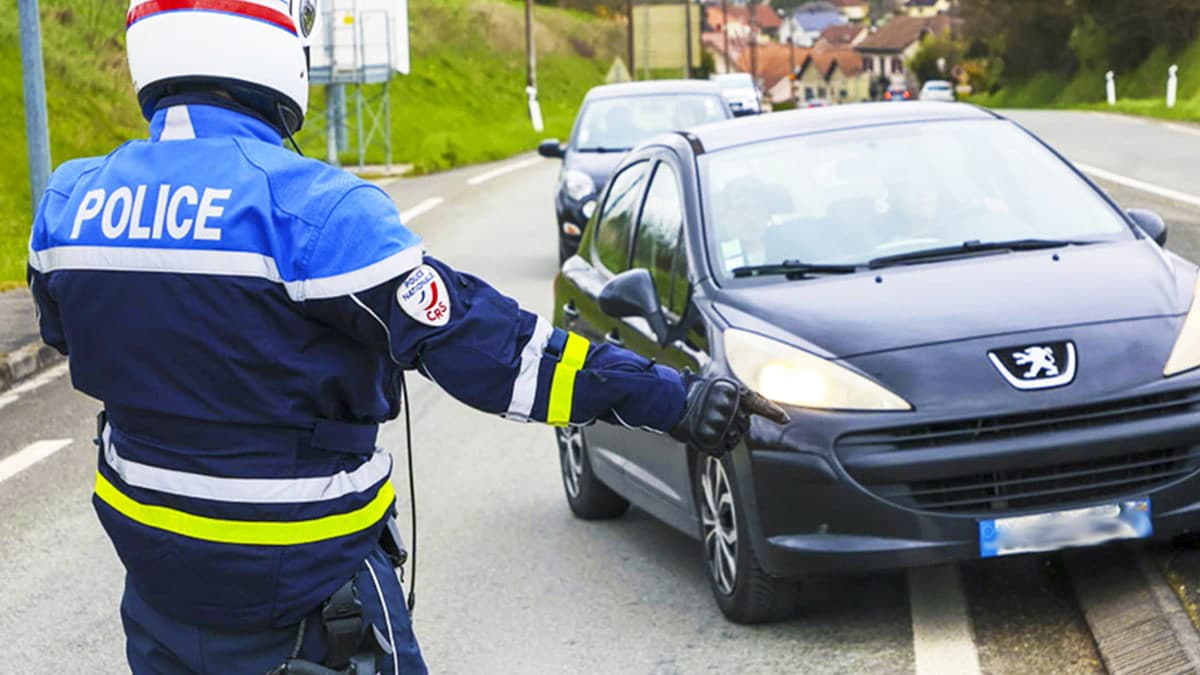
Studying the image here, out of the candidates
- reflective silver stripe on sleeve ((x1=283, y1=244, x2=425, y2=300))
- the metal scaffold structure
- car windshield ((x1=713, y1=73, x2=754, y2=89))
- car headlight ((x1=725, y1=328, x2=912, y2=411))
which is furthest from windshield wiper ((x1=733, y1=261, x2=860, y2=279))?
car windshield ((x1=713, y1=73, x2=754, y2=89))

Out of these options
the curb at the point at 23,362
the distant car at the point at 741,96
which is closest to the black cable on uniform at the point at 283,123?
the curb at the point at 23,362

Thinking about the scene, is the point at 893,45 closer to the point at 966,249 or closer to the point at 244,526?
the point at 966,249

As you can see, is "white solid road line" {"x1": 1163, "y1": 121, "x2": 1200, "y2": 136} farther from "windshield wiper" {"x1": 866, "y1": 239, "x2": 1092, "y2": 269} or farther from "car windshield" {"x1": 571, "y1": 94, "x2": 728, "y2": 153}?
"windshield wiper" {"x1": 866, "y1": 239, "x2": 1092, "y2": 269}

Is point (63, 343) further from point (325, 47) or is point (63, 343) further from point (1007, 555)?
point (325, 47)

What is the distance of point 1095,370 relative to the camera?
229 inches

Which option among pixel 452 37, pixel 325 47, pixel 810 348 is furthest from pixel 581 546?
pixel 452 37

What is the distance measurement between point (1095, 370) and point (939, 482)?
0.55m

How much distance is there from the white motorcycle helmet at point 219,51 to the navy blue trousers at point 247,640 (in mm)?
721

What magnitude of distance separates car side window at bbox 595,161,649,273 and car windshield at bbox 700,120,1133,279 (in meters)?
0.56

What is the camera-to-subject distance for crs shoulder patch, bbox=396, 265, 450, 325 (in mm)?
2953

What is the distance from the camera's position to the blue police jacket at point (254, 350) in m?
2.97

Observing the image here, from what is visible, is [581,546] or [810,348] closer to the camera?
[810,348]

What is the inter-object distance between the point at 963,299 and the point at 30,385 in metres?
7.46

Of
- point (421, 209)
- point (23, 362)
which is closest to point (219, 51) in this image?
point (23, 362)
